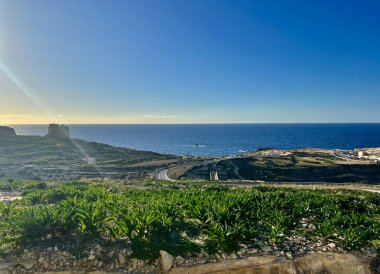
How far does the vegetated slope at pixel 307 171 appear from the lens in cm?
6216

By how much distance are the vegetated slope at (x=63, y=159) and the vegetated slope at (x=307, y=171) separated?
24.9m

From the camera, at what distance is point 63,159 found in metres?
78.3

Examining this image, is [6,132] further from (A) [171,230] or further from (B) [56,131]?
(A) [171,230]

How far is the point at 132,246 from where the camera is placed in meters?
8.98

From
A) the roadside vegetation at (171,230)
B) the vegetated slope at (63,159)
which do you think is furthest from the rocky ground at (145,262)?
the vegetated slope at (63,159)

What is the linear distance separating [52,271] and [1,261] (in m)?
1.59

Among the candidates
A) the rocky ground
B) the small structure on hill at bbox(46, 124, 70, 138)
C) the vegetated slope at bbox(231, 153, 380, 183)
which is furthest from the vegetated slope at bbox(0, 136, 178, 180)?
the rocky ground

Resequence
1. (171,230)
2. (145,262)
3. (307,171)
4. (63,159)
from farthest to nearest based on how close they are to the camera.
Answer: (63,159) < (307,171) < (171,230) < (145,262)

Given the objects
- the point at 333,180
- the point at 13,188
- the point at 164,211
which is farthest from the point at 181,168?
the point at 164,211

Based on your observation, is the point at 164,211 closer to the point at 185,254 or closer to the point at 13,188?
the point at 185,254

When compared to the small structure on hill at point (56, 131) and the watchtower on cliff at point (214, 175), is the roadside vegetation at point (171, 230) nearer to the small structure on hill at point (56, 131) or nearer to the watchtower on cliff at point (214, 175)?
the watchtower on cliff at point (214, 175)

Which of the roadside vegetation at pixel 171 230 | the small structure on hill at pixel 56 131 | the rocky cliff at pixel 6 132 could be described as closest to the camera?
the roadside vegetation at pixel 171 230

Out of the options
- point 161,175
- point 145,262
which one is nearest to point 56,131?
point 161,175

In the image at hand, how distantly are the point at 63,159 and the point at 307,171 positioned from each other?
64126 millimetres
